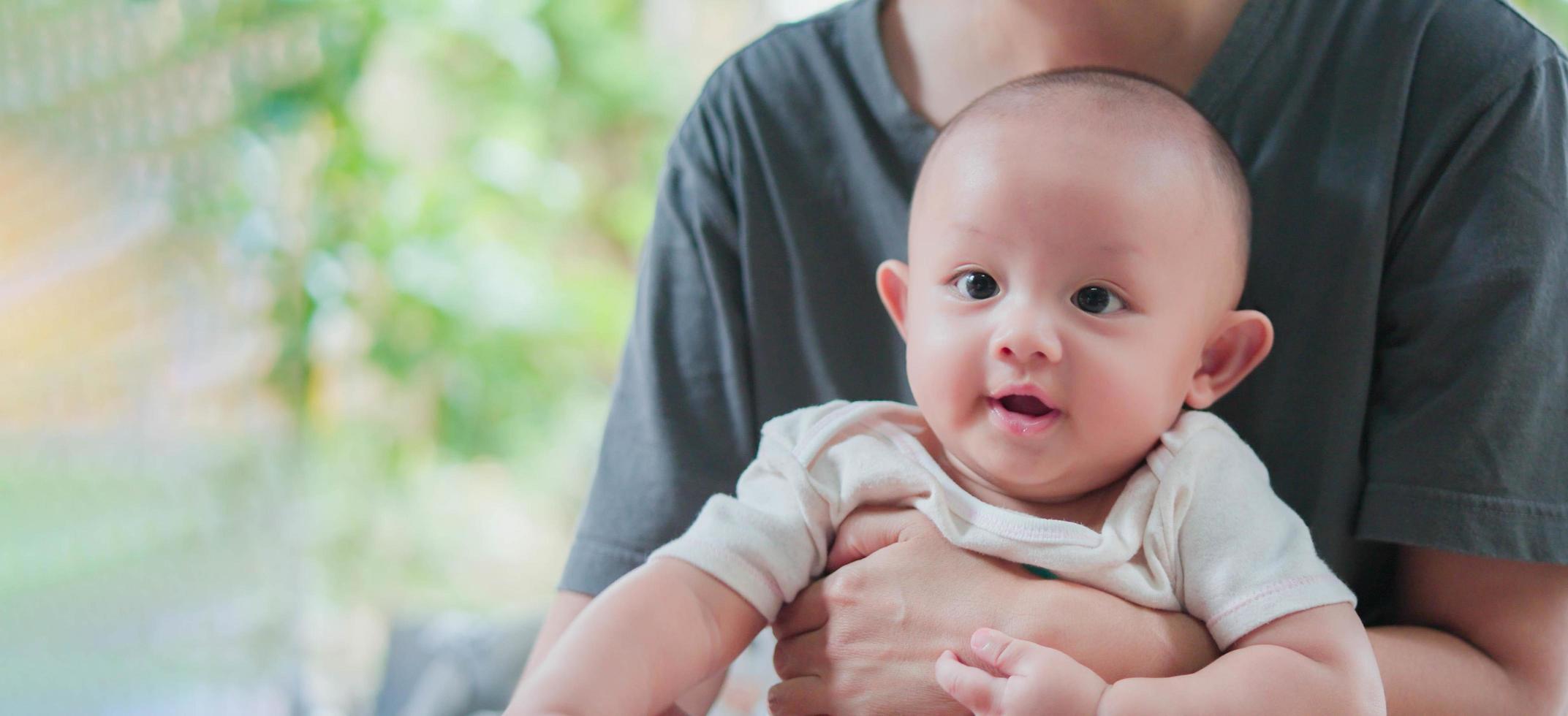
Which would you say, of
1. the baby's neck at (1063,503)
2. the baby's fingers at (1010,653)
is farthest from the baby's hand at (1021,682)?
the baby's neck at (1063,503)

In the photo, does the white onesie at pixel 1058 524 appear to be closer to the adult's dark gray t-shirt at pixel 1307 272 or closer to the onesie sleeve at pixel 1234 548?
the onesie sleeve at pixel 1234 548

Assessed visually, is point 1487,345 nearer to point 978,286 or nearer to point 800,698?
point 978,286

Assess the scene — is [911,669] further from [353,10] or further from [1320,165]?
[353,10]

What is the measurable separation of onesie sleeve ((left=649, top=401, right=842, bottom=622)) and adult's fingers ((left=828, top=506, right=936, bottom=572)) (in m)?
0.01

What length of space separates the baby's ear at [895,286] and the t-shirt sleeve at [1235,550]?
0.25m

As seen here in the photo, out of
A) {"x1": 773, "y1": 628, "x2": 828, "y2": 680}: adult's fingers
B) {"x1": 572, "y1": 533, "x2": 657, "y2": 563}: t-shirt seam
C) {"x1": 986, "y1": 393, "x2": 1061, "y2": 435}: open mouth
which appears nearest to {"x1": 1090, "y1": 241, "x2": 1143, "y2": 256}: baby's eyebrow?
{"x1": 986, "y1": 393, "x2": 1061, "y2": 435}: open mouth

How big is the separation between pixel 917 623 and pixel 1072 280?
0.84 feet

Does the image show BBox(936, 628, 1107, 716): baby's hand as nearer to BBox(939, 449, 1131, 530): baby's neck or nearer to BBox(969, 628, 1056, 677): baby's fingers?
BBox(969, 628, 1056, 677): baby's fingers

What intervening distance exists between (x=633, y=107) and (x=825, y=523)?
1586mm

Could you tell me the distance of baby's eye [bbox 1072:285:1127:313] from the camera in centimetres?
85

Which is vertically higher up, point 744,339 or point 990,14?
point 990,14

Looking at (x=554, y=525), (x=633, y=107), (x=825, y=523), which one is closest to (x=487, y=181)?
(x=633, y=107)

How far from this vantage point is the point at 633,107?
93.8 inches

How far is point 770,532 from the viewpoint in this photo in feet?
3.00
